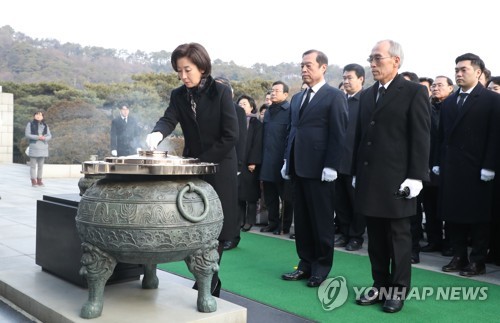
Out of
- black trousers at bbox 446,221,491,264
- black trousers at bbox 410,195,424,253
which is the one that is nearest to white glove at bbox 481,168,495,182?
black trousers at bbox 446,221,491,264

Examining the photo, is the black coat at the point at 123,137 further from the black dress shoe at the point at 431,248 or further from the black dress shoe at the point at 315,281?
the black dress shoe at the point at 315,281

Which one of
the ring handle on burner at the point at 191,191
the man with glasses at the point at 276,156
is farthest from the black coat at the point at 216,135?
the man with glasses at the point at 276,156

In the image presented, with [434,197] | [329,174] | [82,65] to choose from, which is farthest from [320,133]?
[82,65]

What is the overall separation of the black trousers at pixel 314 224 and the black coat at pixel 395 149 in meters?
0.64

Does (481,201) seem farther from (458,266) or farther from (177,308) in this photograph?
(177,308)

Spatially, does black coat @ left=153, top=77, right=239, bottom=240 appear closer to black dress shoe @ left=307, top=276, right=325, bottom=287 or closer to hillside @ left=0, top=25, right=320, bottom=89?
black dress shoe @ left=307, top=276, right=325, bottom=287

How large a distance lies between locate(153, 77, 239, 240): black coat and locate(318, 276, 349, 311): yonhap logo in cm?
93

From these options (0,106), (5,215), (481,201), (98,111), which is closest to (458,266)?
(481,201)

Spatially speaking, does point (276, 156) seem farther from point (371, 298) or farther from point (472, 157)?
point (371, 298)

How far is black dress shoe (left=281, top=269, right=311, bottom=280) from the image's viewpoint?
449 cm

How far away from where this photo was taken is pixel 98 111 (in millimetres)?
23469

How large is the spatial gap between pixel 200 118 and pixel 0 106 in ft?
72.7

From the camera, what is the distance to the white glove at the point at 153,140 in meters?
3.34
